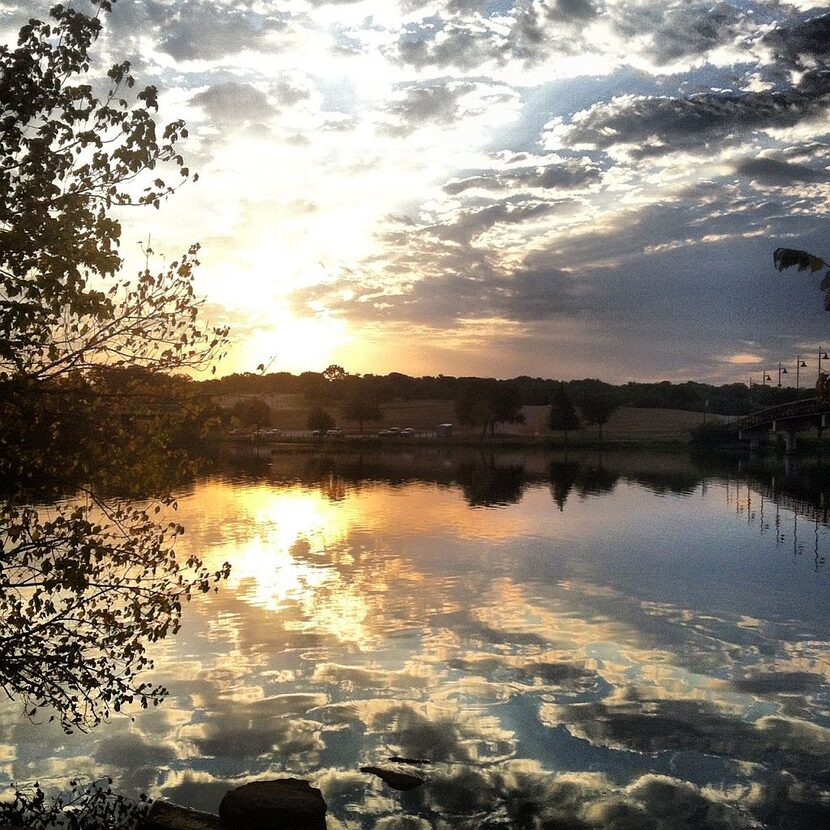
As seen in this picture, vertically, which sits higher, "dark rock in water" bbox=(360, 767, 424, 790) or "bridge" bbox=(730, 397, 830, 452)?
"bridge" bbox=(730, 397, 830, 452)

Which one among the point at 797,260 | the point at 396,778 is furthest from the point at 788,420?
the point at 396,778

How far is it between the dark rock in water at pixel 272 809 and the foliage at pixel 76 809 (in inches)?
73.9

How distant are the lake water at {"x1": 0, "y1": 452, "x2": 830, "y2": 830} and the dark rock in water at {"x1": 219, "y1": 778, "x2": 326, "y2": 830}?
1191 mm

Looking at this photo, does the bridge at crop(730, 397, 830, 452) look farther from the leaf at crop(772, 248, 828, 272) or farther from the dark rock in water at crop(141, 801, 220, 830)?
the dark rock in water at crop(141, 801, 220, 830)

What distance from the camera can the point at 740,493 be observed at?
9012 centimetres

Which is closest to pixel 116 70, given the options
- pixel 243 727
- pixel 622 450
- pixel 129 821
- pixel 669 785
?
pixel 129 821

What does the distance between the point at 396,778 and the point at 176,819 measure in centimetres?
474

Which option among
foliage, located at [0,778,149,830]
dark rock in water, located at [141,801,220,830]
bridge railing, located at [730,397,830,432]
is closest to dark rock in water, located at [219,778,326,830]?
dark rock in water, located at [141,801,220,830]

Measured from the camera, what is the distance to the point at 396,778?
17969mm

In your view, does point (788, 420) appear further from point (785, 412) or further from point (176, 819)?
point (176, 819)

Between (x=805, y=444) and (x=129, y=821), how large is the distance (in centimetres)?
19388

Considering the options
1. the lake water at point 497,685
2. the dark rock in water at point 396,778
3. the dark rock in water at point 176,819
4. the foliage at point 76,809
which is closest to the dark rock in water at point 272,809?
the dark rock in water at point 176,819

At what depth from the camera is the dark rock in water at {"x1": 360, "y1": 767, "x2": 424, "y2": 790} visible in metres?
17.7

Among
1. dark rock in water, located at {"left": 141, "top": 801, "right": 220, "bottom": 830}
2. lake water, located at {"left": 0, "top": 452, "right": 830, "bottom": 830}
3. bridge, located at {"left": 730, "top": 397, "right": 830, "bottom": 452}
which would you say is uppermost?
bridge, located at {"left": 730, "top": 397, "right": 830, "bottom": 452}
